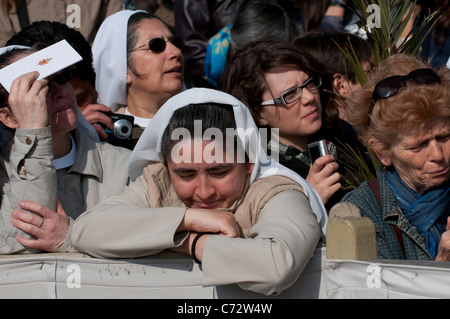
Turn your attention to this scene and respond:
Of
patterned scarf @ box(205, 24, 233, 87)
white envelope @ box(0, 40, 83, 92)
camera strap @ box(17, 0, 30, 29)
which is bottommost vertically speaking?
patterned scarf @ box(205, 24, 233, 87)

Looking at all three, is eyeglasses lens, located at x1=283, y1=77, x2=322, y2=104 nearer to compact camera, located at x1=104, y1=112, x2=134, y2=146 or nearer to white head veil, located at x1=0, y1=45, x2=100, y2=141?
compact camera, located at x1=104, y1=112, x2=134, y2=146

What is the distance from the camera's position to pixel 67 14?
5.43m

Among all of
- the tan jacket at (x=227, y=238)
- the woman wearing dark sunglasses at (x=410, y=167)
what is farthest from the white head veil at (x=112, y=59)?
the woman wearing dark sunglasses at (x=410, y=167)

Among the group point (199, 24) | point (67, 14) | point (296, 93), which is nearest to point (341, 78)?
point (296, 93)

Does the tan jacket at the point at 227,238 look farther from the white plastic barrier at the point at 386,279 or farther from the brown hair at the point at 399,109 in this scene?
the brown hair at the point at 399,109

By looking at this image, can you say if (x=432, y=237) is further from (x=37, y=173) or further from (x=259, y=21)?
(x=259, y=21)

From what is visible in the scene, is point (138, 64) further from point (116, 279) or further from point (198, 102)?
point (116, 279)

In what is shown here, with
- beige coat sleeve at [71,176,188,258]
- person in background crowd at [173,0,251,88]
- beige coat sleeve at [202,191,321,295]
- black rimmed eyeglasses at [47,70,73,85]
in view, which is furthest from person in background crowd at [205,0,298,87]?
beige coat sleeve at [202,191,321,295]

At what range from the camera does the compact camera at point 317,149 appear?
4.07 metres

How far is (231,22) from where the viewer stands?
5.91 meters

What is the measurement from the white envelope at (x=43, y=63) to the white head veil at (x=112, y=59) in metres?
1.31

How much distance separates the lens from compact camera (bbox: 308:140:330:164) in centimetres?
407

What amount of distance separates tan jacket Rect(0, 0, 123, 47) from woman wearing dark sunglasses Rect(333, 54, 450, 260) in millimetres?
2724
